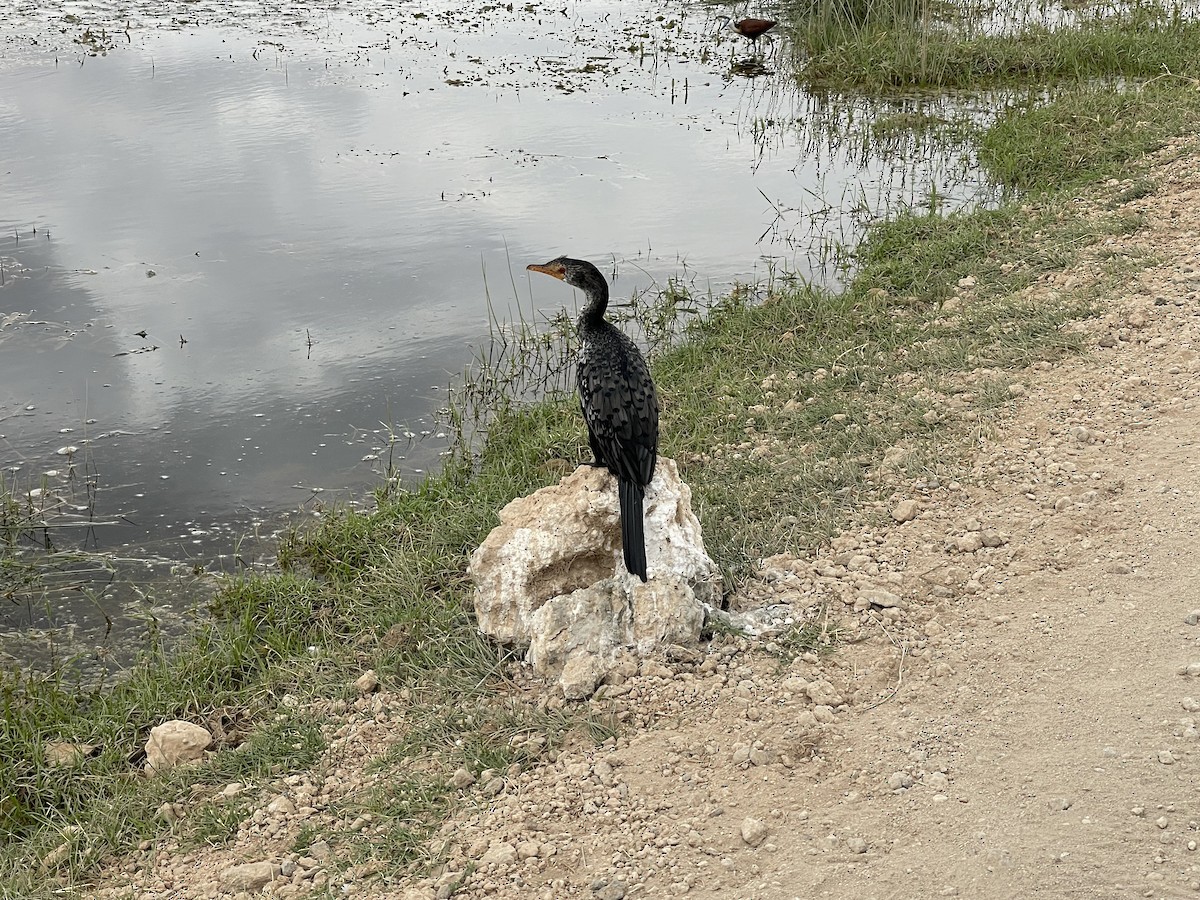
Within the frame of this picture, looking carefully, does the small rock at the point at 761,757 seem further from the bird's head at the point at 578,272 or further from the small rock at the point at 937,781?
the bird's head at the point at 578,272

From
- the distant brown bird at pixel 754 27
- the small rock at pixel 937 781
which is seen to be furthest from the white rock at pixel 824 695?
the distant brown bird at pixel 754 27

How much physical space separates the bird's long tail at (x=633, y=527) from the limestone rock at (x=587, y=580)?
77mm

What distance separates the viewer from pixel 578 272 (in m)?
4.99

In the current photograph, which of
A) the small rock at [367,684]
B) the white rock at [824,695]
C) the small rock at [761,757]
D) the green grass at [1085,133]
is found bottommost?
the small rock at [367,684]

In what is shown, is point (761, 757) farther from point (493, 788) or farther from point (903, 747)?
point (493, 788)

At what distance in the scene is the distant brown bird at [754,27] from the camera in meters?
13.7

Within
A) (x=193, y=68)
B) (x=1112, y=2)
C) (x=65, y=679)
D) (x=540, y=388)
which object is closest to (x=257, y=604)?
(x=65, y=679)

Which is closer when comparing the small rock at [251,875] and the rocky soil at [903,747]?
the rocky soil at [903,747]

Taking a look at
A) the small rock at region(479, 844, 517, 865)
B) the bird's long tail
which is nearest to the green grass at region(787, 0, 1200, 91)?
the bird's long tail

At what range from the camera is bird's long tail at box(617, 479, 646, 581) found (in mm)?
3787

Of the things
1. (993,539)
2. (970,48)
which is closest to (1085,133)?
(970,48)

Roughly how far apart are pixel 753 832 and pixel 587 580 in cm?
132

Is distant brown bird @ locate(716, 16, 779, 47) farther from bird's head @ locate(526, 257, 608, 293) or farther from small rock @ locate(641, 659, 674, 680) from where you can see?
small rock @ locate(641, 659, 674, 680)

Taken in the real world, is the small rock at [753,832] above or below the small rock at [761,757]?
below
